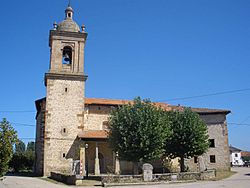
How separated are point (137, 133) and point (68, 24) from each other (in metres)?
17.1

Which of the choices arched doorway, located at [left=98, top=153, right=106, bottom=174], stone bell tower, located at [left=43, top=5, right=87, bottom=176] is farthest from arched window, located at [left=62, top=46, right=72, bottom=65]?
arched doorway, located at [left=98, top=153, right=106, bottom=174]

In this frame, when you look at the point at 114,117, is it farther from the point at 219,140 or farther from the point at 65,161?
the point at 219,140

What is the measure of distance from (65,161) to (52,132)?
11.7 ft

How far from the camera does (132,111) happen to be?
96.0 feet

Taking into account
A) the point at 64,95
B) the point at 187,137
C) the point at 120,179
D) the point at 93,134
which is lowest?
the point at 120,179

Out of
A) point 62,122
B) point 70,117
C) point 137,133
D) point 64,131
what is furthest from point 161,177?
point 62,122

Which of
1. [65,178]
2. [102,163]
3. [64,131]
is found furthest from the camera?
[102,163]

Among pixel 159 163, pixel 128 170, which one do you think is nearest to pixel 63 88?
pixel 128 170

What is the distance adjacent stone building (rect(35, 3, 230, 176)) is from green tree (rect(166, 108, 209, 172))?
228 inches

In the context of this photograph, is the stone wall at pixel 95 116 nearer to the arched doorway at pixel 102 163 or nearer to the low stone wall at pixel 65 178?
the arched doorway at pixel 102 163

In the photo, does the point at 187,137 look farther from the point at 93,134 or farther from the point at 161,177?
the point at 93,134

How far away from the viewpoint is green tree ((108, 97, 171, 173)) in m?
27.5

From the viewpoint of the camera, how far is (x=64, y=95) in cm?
3356

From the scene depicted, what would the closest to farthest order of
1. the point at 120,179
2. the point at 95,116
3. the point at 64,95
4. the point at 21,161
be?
the point at 120,179
the point at 64,95
the point at 95,116
the point at 21,161
